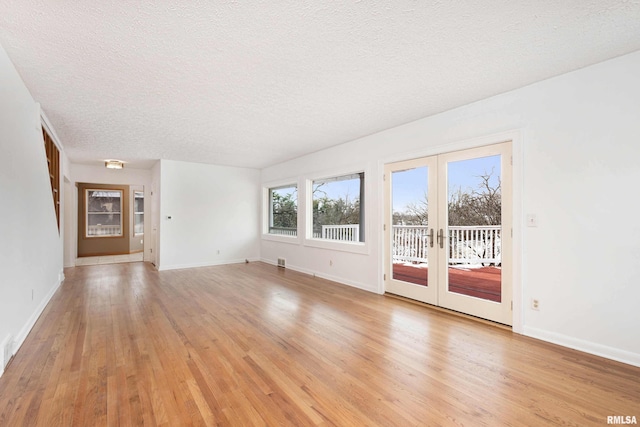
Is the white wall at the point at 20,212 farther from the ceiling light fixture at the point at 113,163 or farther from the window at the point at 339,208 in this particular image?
the window at the point at 339,208

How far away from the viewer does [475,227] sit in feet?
11.4

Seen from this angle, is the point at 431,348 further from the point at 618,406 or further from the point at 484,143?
the point at 484,143

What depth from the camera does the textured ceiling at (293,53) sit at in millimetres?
1876

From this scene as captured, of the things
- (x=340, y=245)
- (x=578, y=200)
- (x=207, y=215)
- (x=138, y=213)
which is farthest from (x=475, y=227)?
(x=138, y=213)

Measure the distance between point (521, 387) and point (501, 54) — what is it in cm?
256

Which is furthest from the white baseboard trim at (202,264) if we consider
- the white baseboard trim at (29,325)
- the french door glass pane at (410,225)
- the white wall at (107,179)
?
the french door glass pane at (410,225)

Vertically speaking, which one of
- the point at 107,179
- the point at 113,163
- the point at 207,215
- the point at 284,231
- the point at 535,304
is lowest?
the point at 535,304

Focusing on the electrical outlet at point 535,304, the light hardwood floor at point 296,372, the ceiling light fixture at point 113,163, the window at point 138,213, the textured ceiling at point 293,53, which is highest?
the textured ceiling at point 293,53

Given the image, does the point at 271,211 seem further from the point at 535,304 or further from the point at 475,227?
the point at 535,304

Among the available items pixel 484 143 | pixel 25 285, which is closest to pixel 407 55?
pixel 484 143

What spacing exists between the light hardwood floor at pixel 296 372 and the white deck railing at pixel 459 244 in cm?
73

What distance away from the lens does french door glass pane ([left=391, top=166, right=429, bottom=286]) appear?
3992mm

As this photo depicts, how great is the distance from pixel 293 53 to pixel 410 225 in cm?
279

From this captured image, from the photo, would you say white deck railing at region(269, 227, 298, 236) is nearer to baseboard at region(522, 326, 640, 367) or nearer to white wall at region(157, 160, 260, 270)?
white wall at region(157, 160, 260, 270)
